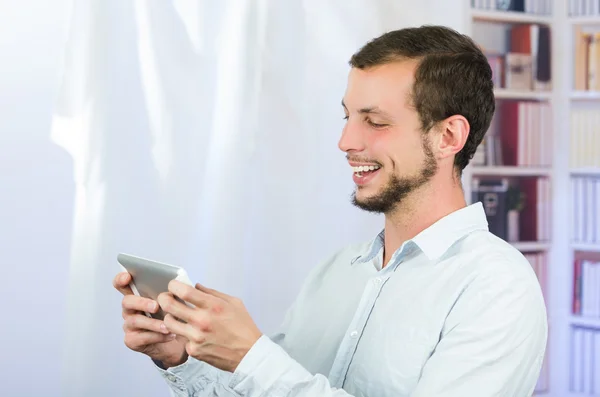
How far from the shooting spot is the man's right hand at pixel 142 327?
4.39ft

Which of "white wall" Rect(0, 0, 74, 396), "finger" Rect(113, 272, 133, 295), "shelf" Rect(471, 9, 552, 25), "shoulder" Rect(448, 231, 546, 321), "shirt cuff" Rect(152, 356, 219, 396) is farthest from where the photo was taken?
"shelf" Rect(471, 9, 552, 25)

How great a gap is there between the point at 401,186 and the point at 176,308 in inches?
20.7

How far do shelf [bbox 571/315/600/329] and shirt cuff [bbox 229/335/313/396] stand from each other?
10.1ft

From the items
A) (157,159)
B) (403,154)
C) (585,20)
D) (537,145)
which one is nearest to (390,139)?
(403,154)

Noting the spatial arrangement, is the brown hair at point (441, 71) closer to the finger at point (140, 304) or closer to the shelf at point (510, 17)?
the finger at point (140, 304)

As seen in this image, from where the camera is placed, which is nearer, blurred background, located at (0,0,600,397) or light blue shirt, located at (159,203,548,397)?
light blue shirt, located at (159,203,548,397)

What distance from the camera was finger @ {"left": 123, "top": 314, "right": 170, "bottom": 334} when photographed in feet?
4.42

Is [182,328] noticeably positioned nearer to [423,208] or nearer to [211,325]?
[211,325]

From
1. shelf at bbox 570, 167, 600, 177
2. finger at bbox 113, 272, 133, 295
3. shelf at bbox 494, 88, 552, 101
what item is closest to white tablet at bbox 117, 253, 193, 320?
finger at bbox 113, 272, 133, 295

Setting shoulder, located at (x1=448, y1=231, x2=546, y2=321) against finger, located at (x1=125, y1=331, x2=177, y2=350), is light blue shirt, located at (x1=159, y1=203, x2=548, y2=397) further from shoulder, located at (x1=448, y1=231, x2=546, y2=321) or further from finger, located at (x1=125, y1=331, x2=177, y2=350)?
finger, located at (x1=125, y1=331, x2=177, y2=350)

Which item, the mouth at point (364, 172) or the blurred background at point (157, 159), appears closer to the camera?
the mouth at point (364, 172)

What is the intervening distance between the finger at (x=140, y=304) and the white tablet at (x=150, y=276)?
0.06 ft

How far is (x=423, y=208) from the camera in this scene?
4.99 feet

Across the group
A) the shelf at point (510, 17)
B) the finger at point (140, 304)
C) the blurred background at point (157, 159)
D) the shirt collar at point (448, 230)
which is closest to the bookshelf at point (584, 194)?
the shelf at point (510, 17)
